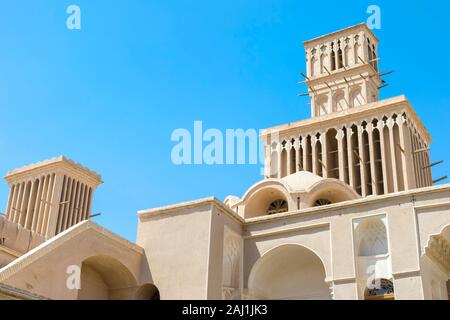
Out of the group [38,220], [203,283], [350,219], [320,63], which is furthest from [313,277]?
[38,220]

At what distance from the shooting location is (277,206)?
26.7m

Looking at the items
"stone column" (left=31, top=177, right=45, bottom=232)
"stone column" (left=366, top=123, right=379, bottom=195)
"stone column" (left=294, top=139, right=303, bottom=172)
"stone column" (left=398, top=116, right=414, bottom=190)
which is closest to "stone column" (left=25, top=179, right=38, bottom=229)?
"stone column" (left=31, top=177, right=45, bottom=232)

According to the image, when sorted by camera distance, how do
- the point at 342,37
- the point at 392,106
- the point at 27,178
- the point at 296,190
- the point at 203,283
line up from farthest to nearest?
the point at 27,178
the point at 342,37
the point at 392,106
the point at 296,190
the point at 203,283

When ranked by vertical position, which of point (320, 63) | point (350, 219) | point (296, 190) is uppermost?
point (320, 63)

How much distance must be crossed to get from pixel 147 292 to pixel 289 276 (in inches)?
188

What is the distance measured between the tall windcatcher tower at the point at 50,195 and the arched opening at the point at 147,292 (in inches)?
787

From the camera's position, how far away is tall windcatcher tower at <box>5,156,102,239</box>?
40.1 m

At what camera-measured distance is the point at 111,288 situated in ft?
67.6

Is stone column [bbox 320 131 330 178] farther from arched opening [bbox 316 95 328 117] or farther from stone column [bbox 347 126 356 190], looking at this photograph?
arched opening [bbox 316 95 328 117]

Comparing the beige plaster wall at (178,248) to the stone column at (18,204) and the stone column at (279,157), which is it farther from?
the stone column at (18,204)

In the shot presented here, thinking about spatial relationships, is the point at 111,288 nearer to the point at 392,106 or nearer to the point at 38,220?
the point at 392,106

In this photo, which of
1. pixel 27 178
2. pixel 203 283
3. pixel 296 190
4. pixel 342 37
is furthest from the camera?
pixel 27 178

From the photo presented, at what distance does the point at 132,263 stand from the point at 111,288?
44.2 inches

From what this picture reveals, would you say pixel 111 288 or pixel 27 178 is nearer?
pixel 111 288
